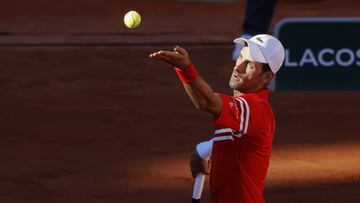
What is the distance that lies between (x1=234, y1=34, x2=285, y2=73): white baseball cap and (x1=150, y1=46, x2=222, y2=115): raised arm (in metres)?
0.44

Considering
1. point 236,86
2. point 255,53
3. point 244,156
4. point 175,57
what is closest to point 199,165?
point 244,156

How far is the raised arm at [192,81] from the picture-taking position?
5.34 m

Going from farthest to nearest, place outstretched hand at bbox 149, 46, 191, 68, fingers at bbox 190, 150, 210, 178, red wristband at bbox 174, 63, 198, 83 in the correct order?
fingers at bbox 190, 150, 210, 178, red wristband at bbox 174, 63, 198, 83, outstretched hand at bbox 149, 46, 191, 68

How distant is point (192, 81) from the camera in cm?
545

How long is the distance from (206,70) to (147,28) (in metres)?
2.59

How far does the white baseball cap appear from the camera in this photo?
231 inches

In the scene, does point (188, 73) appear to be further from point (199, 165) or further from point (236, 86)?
point (199, 165)

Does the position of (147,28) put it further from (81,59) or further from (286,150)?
(286,150)

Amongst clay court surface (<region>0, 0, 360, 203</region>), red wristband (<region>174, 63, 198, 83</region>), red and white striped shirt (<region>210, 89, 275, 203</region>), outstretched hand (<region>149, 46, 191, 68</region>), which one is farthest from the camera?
clay court surface (<region>0, 0, 360, 203</region>)

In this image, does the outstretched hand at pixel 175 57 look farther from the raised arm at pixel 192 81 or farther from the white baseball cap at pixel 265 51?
the white baseball cap at pixel 265 51

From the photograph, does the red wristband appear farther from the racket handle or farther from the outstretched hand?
the racket handle

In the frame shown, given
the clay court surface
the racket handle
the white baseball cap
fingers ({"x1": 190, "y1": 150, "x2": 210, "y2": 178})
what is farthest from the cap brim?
the clay court surface

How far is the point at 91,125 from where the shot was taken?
11867 millimetres

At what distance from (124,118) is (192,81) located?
6773 millimetres
